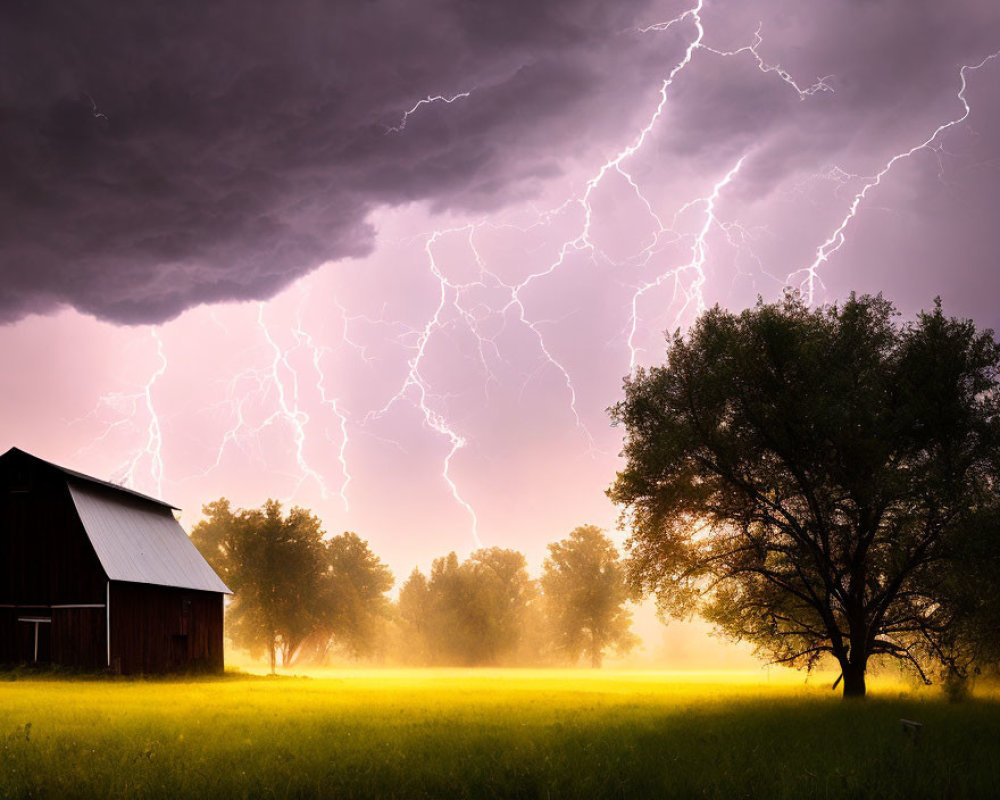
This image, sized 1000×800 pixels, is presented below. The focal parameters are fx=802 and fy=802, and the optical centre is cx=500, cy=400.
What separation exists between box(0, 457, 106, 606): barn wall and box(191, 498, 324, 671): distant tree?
27.7m

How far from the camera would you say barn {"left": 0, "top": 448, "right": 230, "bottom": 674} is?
3800cm

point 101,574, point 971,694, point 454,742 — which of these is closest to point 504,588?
point 101,574

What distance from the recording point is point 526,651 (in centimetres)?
9262

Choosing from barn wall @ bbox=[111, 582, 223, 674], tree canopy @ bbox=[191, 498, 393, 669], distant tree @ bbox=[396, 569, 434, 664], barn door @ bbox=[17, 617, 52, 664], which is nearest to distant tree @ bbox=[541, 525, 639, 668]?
distant tree @ bbox=[396, 569, 434, 664]

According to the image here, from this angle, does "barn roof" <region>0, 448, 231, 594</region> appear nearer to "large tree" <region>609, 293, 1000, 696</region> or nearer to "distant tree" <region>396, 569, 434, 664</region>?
"large tree" <region>609, 293, 1000, 696</region>

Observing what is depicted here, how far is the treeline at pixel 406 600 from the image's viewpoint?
223 feet

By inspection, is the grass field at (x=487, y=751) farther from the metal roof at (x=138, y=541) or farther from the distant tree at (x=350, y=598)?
the distant tree at (x=350, y=598)

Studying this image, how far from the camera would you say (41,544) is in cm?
3941

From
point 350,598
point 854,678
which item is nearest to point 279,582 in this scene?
point 350,598

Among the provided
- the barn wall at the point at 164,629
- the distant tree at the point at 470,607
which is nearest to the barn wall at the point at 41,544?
the barn wall at the point at 164,629

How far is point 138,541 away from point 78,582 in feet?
16.5

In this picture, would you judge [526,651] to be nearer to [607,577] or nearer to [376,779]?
[607,577]

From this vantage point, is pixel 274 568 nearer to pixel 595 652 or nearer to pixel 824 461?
pixel 595 652

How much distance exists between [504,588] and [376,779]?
280 feet
